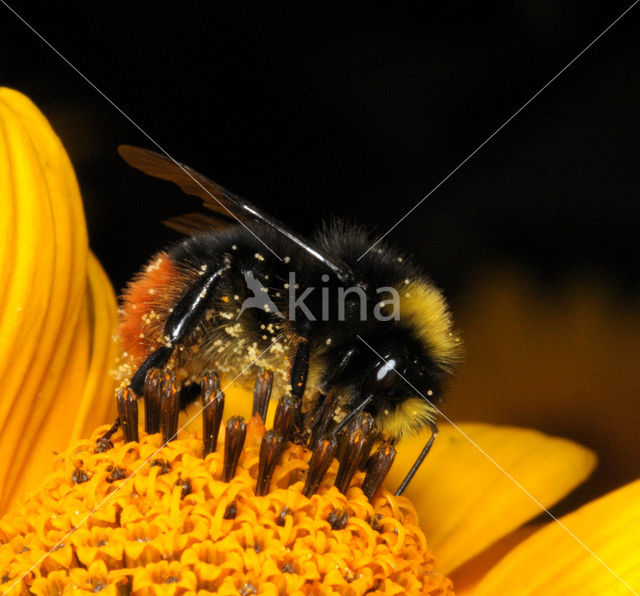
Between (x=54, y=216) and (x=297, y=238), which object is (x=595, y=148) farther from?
(x=54, y=216)

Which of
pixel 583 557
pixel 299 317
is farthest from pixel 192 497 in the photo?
pixel 583 557

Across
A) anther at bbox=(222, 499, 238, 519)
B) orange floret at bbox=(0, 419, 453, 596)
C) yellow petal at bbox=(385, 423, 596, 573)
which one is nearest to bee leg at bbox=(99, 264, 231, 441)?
orange floret at bbox=(0, 419, 453, 596)

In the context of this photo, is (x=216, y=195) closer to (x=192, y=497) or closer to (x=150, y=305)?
(x=150, y=305)

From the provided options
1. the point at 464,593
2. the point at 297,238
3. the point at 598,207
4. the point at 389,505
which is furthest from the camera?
the point at 598,207

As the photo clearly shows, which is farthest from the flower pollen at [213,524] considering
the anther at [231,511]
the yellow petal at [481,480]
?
the yellow petal at [481,480]

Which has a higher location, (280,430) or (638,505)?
(638,505)

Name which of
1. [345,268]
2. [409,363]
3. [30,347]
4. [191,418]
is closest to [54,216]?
[30,347]
